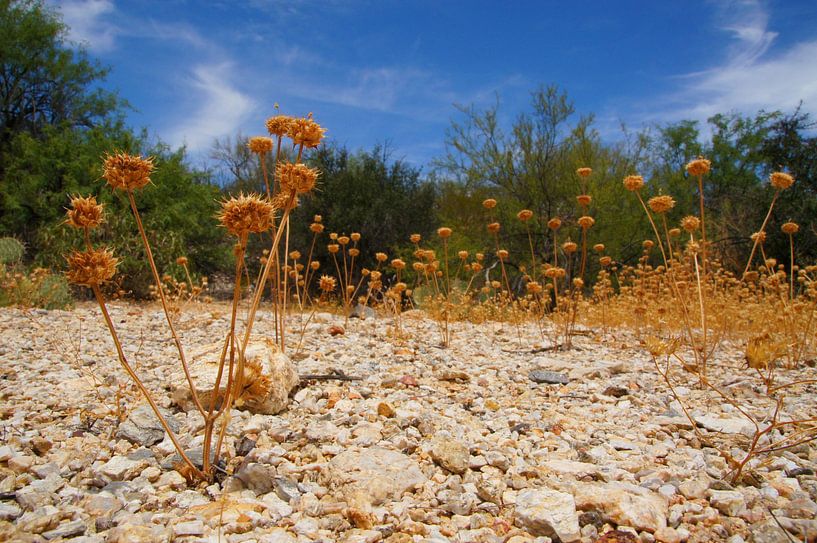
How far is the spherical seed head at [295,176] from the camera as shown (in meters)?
1.95

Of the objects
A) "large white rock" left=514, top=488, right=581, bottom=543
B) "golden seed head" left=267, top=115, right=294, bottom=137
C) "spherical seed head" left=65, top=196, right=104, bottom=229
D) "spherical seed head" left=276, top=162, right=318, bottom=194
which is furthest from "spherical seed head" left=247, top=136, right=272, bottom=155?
"large white rock" left=514, top=488, right=581, bottom=543

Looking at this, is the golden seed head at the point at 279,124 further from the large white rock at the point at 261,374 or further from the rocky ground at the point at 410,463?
the rocky ground at the point at 410,463

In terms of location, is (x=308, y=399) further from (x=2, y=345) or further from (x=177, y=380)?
(x=2, y=345)

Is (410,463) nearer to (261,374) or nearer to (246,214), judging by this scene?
(261,374)

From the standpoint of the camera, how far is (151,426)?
2.32 meters

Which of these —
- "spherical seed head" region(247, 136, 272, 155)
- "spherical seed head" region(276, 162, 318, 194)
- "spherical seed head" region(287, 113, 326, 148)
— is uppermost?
"spherical seed head" region(247, 136, 272, 155)

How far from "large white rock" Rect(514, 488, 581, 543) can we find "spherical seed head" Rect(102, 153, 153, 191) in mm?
1724

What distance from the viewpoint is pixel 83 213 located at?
1655mm

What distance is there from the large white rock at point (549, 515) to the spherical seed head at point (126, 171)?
5.66 feet

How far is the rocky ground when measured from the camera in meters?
1.60

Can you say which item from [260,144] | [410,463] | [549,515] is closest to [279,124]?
[260,144]

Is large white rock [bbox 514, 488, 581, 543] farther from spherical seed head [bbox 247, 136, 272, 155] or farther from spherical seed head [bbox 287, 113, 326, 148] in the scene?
spherical seed head [bbox 247, 136, 272, 155]

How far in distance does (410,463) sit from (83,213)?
4.98ft

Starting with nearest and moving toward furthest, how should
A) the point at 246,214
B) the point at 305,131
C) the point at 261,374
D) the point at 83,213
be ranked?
the point at 246,214 < the point at 83,213 < the point at 305,131 < the point at 261,374
